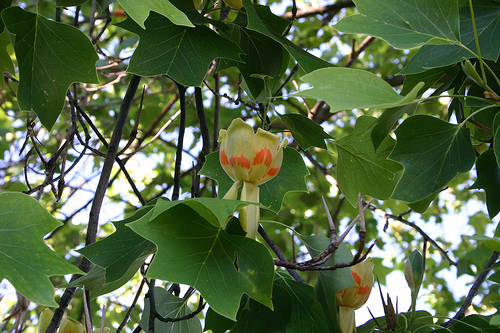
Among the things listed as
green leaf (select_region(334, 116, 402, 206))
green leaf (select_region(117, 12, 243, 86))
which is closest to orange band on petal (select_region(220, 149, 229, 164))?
green leaf (select_region(117, 12, 243, 86))

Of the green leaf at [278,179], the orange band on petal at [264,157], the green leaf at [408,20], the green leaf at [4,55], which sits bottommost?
the orange band on petal at [264,157]

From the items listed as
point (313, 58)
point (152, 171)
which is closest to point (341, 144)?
point (313, 58)

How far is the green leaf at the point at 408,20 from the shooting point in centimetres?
70

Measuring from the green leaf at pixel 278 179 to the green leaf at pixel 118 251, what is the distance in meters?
0.21

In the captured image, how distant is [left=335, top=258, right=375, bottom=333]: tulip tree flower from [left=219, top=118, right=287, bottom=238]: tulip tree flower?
0.75 ft

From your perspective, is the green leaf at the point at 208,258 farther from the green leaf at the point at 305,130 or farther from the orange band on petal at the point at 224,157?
the green leaf at the point at 305,130

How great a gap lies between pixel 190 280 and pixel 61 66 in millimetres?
576

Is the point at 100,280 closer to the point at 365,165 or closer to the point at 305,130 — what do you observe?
the point at 305,130

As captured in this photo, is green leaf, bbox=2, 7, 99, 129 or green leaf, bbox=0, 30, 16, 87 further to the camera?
green leaf, bbox=0, 30, 16, 87

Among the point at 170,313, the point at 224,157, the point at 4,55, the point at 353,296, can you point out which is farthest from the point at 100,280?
the point at 4,55

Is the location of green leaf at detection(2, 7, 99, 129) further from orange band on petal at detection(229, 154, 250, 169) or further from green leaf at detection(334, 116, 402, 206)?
green leaf at detection(334, 116, 402, 206)

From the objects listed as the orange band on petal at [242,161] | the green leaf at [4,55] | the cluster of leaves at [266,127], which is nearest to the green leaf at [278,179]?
the cluster of leaves at [266,127]

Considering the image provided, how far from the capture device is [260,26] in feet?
2.73

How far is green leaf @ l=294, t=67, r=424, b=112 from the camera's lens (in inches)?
21.3
